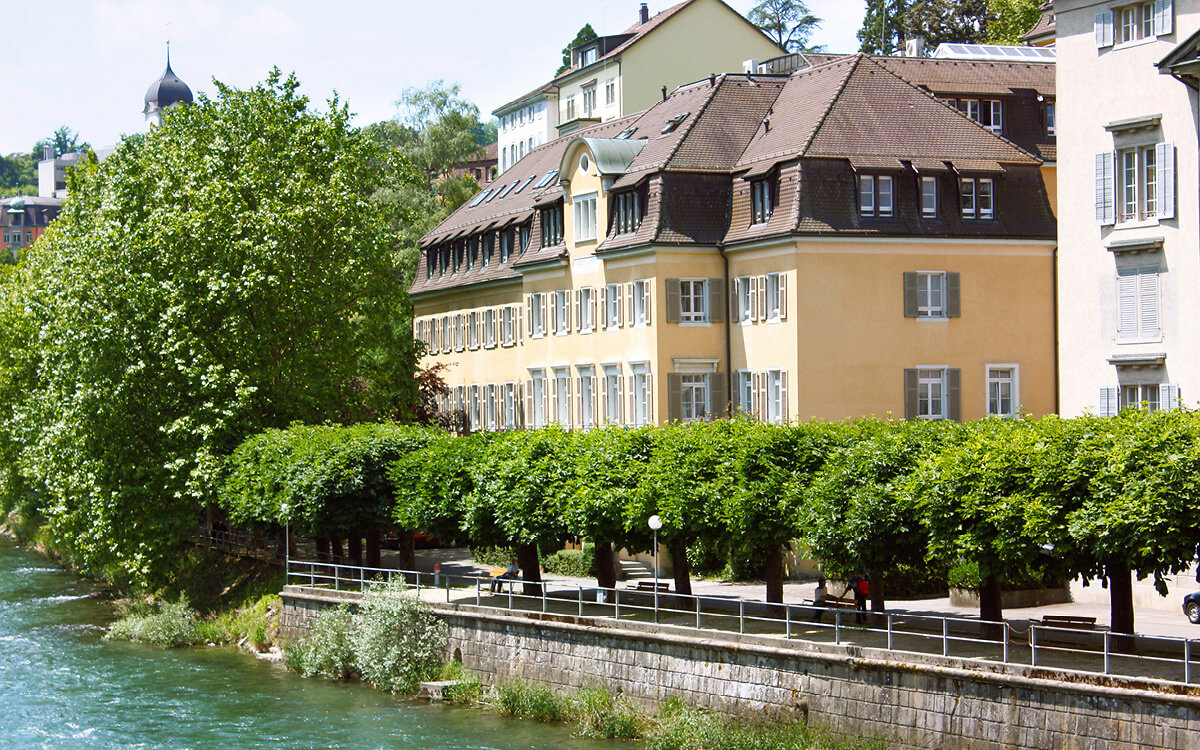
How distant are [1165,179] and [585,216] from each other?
78.0 feet

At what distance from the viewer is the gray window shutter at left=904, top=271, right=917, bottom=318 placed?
1882 inches

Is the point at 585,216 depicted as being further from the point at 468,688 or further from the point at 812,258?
the point at 468,688

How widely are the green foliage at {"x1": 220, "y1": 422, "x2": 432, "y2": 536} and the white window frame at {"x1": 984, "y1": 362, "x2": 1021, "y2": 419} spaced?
17.1m

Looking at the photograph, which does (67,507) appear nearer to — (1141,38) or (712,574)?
(712,574)

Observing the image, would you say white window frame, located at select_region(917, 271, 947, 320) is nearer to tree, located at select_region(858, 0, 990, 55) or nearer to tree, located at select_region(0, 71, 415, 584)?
tree, located at select_region(0, 71, 415, 584)

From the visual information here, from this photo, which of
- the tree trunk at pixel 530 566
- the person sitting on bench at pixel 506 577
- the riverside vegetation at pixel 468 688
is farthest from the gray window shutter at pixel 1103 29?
the person sitting on bench at pixel 506 577

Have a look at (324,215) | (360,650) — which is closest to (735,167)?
(324,215)

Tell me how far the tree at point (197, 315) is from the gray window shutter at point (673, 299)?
11.3m

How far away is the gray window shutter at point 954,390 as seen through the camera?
48281mm

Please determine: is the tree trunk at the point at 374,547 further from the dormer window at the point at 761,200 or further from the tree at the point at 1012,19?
the tree at the point at 1012,19

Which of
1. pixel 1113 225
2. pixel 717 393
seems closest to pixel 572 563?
pixel 717 393

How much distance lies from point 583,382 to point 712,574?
11.1 m

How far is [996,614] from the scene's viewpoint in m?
30.8

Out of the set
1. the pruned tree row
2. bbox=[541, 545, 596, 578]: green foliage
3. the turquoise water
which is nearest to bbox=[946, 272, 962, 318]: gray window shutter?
the pruned tree row
